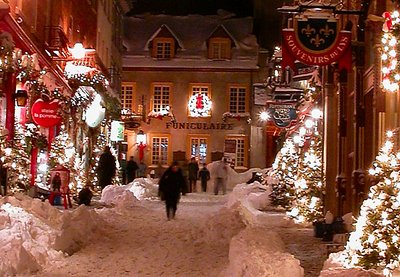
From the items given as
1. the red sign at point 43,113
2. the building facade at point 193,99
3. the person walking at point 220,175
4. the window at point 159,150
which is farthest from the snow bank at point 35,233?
the building facade at point 193,99

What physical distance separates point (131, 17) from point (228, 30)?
7765mm

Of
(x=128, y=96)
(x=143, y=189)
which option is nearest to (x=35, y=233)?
(x=143, y=189)

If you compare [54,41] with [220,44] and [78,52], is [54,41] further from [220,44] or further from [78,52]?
[220,44]

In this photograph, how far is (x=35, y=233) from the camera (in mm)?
13305

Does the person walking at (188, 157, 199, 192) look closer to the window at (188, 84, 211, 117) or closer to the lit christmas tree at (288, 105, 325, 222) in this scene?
the window at (188, 84, 211, 117)

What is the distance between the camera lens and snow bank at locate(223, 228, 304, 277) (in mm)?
9547

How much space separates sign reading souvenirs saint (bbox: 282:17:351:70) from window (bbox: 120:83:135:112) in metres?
40.2

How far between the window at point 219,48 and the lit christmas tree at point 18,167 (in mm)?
34051

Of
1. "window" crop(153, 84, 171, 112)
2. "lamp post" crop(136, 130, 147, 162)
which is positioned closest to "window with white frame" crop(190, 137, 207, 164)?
"window" crop(153, 84, 171, 112)

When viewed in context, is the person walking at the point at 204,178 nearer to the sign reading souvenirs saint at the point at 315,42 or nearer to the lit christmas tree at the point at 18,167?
the lit christmas tree at the point at 18,167

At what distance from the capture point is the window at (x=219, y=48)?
→ 55638mm

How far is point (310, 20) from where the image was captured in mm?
15344

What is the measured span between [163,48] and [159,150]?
25.3 ft

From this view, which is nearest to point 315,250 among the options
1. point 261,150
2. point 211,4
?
point 261,150
